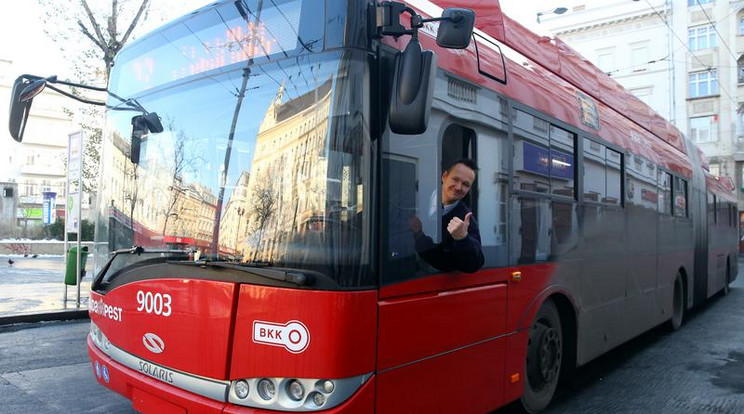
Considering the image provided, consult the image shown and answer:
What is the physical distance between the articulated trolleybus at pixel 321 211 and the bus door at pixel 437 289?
14mm

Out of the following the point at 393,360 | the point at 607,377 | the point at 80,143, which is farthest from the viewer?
the point at 80,143

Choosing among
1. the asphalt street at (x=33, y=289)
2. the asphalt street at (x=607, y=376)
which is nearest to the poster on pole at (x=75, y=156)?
the asphalt street at (x=33, y=289)

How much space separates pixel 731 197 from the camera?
14.4 meters

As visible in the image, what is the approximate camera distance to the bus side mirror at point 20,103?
418 cm

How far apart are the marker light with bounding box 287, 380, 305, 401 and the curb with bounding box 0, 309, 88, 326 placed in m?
8.01

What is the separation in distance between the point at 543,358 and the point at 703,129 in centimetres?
3689

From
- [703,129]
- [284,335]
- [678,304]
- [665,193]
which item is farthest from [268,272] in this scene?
[703,129]

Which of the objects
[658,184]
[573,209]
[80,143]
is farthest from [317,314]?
[80,143]

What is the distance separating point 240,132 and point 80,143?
304 inches

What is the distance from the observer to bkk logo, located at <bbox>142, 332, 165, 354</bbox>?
329 centimetres

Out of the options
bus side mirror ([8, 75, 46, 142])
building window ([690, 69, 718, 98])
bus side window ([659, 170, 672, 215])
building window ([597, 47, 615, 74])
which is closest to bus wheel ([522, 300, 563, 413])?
bus side window ([659, 170, 672, 215])

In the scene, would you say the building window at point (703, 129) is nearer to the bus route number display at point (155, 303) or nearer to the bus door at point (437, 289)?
the bus door at point (437, 289)

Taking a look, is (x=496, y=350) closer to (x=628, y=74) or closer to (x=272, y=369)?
(x=272, y=369)

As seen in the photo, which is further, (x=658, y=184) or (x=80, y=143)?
(x=80, y=143)
